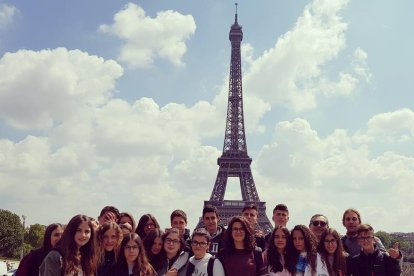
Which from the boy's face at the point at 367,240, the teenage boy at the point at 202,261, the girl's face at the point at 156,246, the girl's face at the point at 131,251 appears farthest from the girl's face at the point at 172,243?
the boy's face at the point at 367,240

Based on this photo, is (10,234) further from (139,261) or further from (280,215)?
(139,261)

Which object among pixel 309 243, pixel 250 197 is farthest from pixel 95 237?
pixel 250 197

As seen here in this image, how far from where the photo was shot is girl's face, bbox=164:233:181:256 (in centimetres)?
778

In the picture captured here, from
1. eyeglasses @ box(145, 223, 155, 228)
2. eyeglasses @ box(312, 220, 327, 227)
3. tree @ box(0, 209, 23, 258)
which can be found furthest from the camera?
tree @ box(0, 209, 23, 258)

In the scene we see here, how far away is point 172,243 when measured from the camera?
306 inches

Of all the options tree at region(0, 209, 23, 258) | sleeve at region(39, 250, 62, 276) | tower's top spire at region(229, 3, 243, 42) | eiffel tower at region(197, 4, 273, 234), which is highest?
tower's top spire at region(229, 3, 243, 42)

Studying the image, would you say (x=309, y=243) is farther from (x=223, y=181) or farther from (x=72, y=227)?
(x=223, y=181)

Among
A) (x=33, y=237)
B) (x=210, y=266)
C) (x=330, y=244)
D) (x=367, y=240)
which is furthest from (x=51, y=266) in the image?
(x=33, y=237)

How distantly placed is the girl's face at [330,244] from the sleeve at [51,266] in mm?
4399

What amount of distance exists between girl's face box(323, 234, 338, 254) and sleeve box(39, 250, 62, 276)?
14.4ft

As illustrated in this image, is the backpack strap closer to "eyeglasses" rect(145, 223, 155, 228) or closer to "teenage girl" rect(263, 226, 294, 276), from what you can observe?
"teenage girl" rect(263, 226, 294, 276)

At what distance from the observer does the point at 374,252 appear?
8.42 meters

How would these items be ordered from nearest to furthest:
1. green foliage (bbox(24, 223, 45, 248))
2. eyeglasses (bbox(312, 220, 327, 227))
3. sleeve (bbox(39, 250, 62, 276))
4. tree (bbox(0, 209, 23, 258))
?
Answer: 1. sleeve (bbox(39, 250, 62, 276))
2. eyeglasses (bbox(312, 220, 327, 227))
3. tree (bbox(0, 209, 23, 258))
4. green foliage (bbox(24, 223, 45, 248))

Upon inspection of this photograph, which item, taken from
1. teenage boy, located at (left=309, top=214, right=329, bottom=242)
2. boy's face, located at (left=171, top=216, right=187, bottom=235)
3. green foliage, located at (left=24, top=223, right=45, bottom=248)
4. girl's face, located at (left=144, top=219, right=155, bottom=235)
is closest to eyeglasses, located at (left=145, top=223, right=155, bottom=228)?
girl's face, located at (left=144, top=219, right=155, bottom=235)
